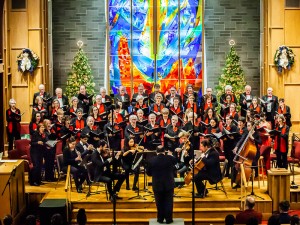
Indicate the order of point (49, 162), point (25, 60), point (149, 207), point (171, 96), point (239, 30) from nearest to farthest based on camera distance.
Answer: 1. point (149, 207)
2. point (49, 162)
3. point (171, 96)
4. point (25, 60)
5. point (239, 30)

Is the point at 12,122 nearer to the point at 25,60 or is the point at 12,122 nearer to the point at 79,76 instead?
the point at 25,60

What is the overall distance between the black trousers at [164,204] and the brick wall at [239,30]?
7.40 meters

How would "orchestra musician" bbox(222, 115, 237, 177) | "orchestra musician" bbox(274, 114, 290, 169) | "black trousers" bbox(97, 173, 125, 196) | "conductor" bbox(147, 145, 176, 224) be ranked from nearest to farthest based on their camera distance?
"conductor" bbox(147, 145, 176, 224)
"black trousers" bbox(97, 173, 125, 196)
"orchestra musician" bbox(222, 115, 237, 177)
"orchestra musician" bbox(274, 114, 290, 169)

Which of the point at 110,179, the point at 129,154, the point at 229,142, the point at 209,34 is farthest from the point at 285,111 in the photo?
the point at 110,179

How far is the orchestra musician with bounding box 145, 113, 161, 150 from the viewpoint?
15180 mm

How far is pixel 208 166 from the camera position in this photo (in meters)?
13.8

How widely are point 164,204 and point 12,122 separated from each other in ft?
17.0

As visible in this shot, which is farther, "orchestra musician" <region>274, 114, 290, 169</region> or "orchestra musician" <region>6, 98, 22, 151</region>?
"orchestra musician" <region>6, 98, 22, 151</region>

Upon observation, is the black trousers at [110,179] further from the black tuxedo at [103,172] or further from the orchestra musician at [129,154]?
the orchestra musician at [129,154]

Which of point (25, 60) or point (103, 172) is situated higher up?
point (25, 60)

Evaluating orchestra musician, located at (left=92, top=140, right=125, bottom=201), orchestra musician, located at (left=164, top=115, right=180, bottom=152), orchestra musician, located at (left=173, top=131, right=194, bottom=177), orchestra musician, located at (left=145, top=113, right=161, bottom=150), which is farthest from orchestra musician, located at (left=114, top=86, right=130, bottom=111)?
orchestra musician, located at (left=92, top=140, right=125, bottom=201)

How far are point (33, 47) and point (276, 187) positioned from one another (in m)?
7.21

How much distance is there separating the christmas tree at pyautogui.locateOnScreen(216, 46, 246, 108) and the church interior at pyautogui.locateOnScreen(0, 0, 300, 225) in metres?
0.02

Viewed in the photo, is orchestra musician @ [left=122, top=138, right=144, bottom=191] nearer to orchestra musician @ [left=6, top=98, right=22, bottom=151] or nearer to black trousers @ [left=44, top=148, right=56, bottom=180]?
black trousers @ [left=44, top=148, right=56, bottom=180]
